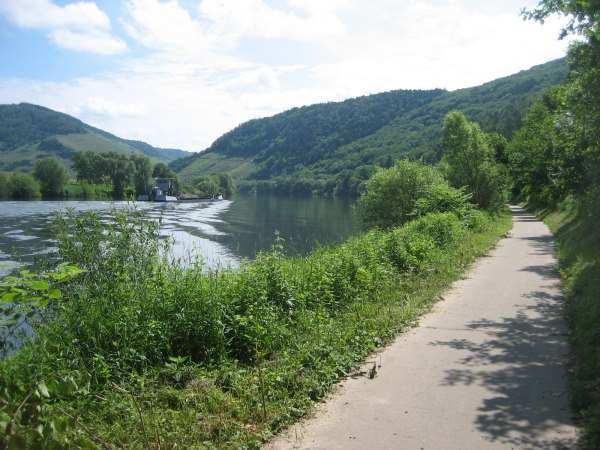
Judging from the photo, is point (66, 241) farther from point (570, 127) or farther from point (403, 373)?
point (570, 127)

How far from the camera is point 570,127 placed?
47.7ft

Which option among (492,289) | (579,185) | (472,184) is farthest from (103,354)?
(472,184)

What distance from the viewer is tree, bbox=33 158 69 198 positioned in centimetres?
8550

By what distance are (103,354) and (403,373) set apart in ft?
12.0

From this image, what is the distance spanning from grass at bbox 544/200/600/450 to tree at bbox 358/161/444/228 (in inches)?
365

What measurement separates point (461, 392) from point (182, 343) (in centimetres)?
346

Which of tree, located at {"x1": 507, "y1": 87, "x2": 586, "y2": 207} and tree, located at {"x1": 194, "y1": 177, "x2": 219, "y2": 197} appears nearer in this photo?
tree, located at {"x1": 507, "y1": 87, "x2": 586, "y2": 207}

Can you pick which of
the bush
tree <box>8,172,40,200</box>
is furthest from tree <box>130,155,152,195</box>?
the bush

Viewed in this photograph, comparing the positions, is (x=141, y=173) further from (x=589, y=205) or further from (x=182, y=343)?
(x=182, y=343)

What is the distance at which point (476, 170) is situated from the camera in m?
34.9

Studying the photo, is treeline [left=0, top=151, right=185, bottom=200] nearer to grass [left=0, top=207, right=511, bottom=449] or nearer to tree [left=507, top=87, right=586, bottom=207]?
tree [left=507, top=87, right=586, bottom=207]

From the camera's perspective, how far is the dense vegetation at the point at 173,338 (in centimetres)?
427

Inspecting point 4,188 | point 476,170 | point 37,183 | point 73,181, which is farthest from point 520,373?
point 73,181

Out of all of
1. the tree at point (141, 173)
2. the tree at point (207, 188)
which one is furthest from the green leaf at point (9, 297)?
the tree at point (207, 188)
